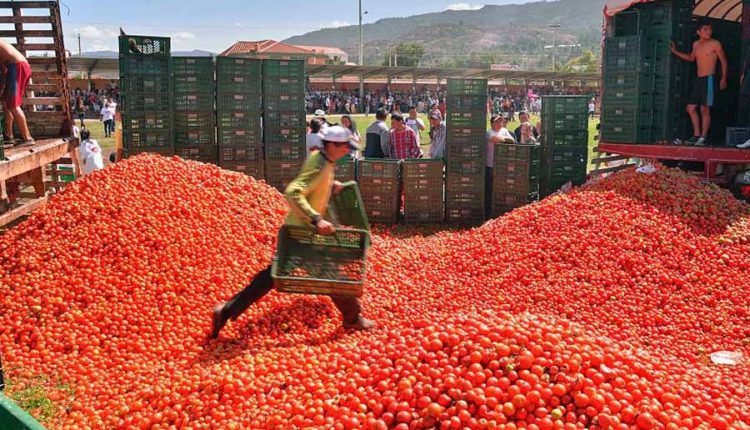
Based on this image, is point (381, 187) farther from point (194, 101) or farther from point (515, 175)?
point (194, 101)

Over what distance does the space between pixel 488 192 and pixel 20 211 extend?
23.1ft

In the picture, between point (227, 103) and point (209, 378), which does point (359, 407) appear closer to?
point (209, 378)

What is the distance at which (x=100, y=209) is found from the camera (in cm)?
752

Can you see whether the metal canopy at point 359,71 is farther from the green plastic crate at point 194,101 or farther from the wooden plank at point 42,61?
the wooden plank at point 42,61

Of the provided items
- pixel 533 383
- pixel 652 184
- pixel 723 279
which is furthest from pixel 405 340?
pixel 652 184

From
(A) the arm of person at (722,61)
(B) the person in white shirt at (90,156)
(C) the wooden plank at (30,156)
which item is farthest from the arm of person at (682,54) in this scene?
(B) the person in white shirt at (90,156)

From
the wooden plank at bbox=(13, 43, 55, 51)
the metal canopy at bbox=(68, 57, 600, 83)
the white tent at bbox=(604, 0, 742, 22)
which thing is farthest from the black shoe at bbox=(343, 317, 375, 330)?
the metal canopy at bbox=(68, 57, 600, 83)

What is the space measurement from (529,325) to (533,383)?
23.1 inches

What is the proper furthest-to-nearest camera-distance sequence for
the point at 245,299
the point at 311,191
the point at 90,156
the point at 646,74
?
the point at 90,156
the point at 646,74
the point at 245,299
the point at 311,191

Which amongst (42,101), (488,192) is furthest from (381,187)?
(42,101)

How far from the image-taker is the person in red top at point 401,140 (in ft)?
38.2

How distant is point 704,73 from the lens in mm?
10375

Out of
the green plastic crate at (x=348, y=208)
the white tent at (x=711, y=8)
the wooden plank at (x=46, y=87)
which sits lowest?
the green plastic crate at (x=348, y=208)

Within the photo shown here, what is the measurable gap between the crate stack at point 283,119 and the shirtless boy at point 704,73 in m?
5.92
